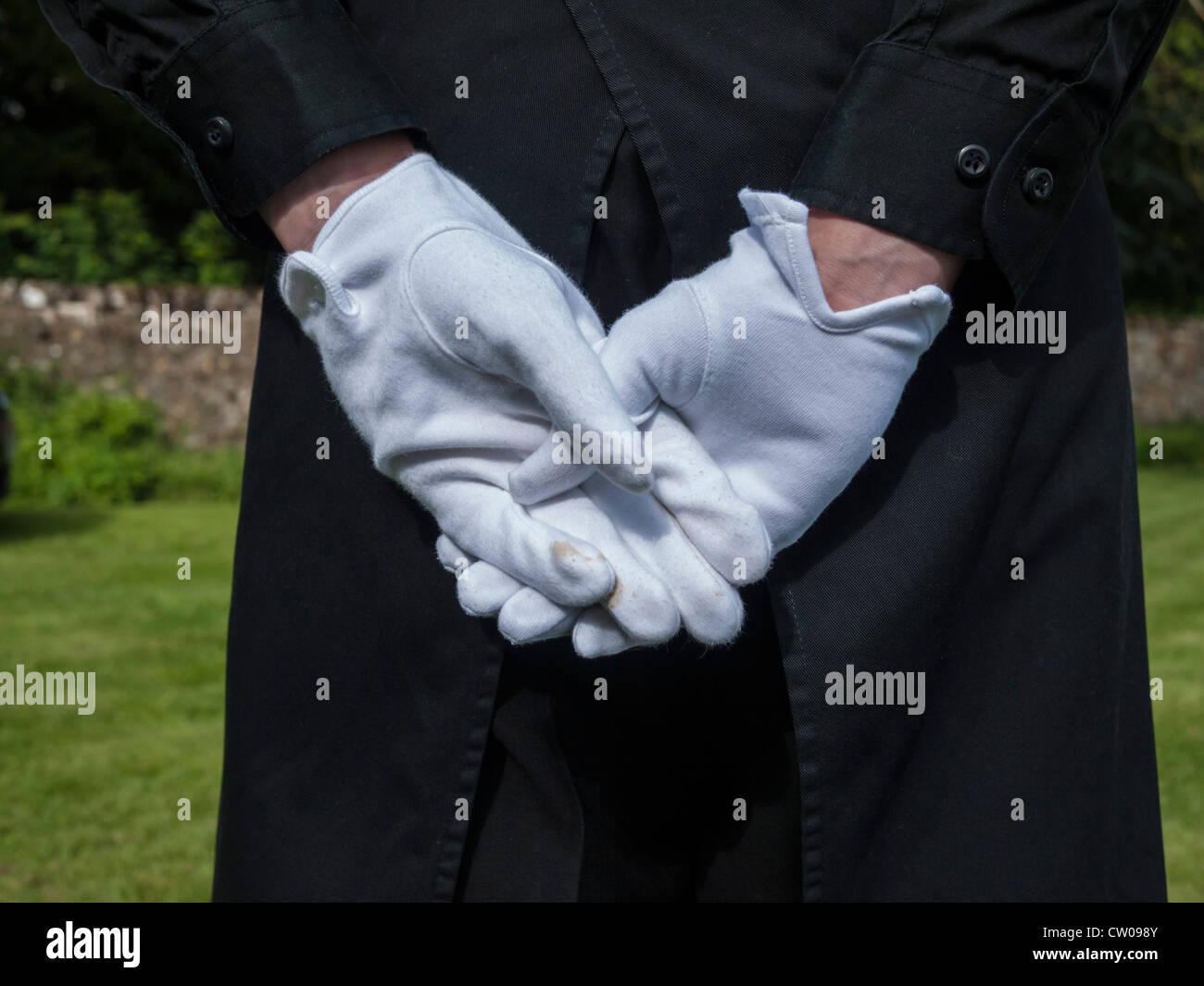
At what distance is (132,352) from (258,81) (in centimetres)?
1001

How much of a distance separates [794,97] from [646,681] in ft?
→ 1.70

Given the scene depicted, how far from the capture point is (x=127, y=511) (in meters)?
8.77

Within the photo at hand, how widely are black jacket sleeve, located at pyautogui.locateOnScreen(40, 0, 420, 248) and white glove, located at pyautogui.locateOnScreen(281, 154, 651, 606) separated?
0.06m

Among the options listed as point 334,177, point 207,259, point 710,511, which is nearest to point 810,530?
point 710,511

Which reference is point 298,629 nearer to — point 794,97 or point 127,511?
point 794,97

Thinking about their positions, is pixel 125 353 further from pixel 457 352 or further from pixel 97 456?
pixel 457 352

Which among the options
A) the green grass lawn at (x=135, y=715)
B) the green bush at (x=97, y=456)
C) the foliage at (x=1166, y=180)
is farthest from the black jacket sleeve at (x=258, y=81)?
the foliage at (x=1166, y=180)

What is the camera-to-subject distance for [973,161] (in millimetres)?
969

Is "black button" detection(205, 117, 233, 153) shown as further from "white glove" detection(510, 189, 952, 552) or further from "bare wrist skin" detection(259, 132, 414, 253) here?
"white glove" detection(510, 189, 952, 552)

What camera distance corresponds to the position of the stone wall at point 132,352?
10031 mm

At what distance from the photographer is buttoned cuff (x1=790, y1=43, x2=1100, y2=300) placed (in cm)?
97

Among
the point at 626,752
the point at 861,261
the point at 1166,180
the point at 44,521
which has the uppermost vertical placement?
the point at 1166,180

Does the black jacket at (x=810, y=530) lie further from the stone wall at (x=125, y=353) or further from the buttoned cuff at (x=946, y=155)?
the stone wall at (x=125, y=353)
